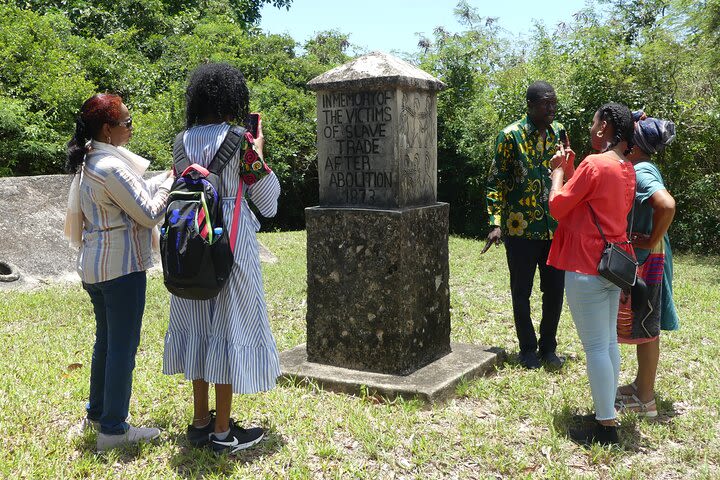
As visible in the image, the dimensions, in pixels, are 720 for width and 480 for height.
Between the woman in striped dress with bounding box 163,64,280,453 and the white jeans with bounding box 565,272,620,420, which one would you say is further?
the white jeans with bounding box 565,272,620,420

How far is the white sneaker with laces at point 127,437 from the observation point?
135 inches

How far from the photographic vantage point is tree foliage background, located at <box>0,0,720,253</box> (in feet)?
36.9

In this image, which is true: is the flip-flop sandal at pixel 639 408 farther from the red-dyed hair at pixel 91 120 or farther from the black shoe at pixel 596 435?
the red-dyed hair at pixel 91 120

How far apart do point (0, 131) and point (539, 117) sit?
9.40 metres

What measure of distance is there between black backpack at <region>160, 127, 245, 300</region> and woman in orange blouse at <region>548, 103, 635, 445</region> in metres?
1.77

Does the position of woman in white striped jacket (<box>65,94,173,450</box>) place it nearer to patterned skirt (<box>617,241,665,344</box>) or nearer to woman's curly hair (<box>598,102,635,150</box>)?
woman's curly hair (<box>598,102,635,150</box>)

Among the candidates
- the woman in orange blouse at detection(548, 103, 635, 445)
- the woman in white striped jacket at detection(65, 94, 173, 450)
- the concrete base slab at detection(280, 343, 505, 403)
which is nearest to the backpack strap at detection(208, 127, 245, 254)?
the woman in white striped jacket at detection(65, 94, 173, 450)

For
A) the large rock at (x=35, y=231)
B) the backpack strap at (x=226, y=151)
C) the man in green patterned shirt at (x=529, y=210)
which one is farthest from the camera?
the large rock at (x=35, y=231)

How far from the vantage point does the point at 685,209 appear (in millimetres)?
11758

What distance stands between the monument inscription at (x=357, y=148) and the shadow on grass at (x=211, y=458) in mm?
1680

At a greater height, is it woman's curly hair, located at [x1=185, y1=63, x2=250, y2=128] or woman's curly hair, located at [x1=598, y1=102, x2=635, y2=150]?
woman's curly hair, located at [x1=185, y1=63, x2=250, y2=128]

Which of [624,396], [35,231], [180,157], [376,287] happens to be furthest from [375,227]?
[35,231]

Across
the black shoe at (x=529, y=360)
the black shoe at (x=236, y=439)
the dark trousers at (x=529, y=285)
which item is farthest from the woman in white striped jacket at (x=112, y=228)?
the black shoe at (x=529, y=360)

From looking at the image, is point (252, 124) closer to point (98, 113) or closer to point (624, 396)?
point (98, 113)
